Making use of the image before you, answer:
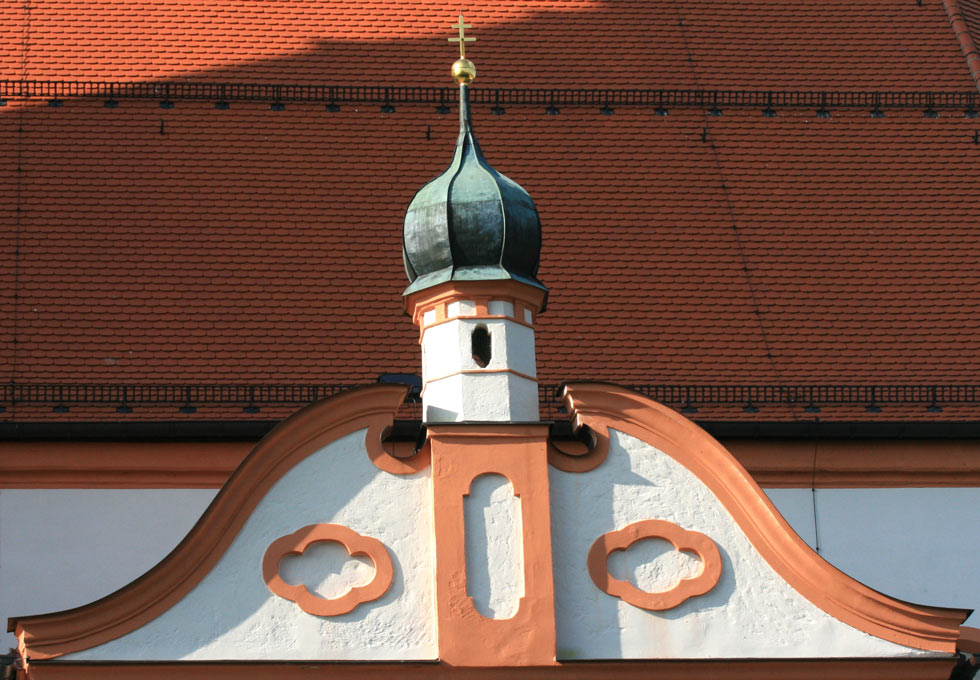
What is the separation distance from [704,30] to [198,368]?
6232 mm

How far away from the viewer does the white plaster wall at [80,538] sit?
1455cm

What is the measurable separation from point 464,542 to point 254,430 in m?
3.52

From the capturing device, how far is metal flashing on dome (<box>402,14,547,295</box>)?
12.6 metres

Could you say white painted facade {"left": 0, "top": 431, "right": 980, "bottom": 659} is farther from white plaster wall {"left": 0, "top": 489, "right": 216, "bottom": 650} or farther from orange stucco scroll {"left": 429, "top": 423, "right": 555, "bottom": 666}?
white plaster wall {"left": 0, "top": 489, "right": 216, "bottom": 650}

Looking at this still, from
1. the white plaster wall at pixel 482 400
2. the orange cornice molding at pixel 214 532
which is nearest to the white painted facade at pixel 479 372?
the white plaster wall at pixel 482 400

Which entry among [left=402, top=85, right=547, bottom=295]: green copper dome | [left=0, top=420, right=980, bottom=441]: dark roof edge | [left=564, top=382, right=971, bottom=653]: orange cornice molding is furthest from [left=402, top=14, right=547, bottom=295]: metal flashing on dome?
[left=0, top=420, right=980, bottom=441]: dark roof edge

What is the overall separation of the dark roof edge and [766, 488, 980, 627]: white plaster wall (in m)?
0.42

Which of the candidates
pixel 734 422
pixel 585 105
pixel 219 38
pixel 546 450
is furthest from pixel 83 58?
pixel 546 450

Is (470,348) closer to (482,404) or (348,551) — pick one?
(482,404)

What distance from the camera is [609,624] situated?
11875mm

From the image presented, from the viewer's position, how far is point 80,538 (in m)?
14.8

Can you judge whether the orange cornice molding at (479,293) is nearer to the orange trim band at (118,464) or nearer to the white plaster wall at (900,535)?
the orange trim band at (118,464)

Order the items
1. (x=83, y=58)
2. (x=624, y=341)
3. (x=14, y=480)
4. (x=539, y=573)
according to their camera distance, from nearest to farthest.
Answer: (x=539, y=573) < (x=14, y=480) < (x=624, y=341) < (x=83, y=58)

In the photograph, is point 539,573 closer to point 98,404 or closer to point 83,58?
point 98,404
